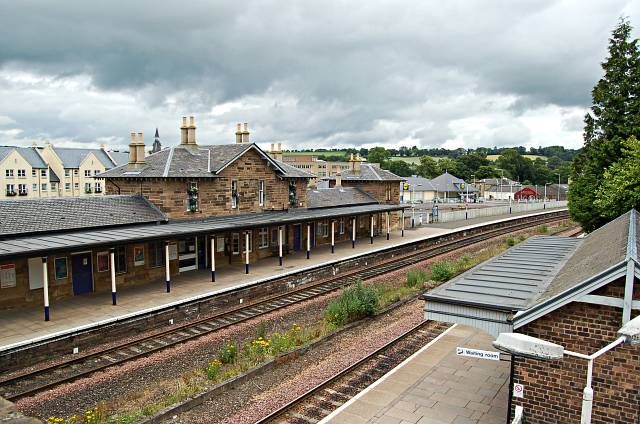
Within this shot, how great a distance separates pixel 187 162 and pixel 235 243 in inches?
191

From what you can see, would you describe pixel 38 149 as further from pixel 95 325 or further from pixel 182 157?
pixel 95 325

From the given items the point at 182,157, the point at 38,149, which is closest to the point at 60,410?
the point at 182,157

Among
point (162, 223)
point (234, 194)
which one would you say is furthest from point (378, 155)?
point (162, 223)

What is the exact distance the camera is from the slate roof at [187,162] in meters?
23.6

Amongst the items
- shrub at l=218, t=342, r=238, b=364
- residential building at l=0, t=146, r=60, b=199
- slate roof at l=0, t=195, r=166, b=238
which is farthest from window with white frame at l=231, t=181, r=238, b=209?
residential building at l=0, t=146, r=60, b=199

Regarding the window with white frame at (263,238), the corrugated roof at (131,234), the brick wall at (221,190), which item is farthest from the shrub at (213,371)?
the window with white frame at (263,238)

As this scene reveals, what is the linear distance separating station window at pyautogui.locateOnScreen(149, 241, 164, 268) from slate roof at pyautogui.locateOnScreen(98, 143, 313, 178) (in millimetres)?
3242

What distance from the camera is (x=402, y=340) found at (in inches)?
566

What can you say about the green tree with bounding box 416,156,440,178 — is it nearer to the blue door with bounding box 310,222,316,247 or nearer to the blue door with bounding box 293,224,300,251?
the blue door with bounding box 310,222,316,247

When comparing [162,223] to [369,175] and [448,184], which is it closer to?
[369,175]

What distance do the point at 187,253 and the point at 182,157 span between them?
5130 millimetres

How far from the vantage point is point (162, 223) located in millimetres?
22672

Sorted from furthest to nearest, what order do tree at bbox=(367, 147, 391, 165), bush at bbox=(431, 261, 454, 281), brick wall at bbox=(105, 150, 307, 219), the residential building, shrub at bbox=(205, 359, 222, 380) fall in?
1. tree at bbox=(367, 147, 391, 165)
2. the residential building
3. brick wall at bbox=(105, 150, 307, 219)
4. bush at bbox=(431, 261, 454, 281)
5. shrub at bbox=(205, 359, 222, 380)

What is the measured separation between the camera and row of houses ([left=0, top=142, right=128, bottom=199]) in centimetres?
5866
